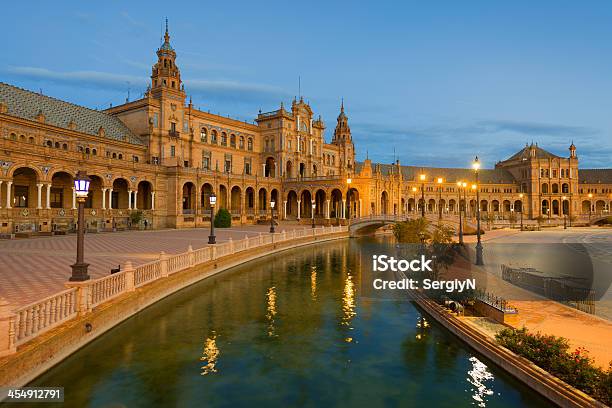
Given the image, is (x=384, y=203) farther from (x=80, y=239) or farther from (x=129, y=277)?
(x=80, y=239)

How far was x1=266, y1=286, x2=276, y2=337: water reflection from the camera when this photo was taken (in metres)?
13.2

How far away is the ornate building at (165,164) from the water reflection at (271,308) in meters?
22.1

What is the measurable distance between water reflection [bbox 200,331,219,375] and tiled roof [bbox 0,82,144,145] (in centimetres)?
3982

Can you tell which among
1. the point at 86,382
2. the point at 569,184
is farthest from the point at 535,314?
the point at 569,184

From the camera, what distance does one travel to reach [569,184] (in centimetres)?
10525

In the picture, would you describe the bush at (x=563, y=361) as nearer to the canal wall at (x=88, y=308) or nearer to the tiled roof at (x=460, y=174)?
the canal wall at (x=88, y=308)

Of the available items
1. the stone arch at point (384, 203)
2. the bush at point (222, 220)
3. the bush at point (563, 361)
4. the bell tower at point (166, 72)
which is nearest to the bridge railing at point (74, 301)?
Answer: the bush at point (563, 361)

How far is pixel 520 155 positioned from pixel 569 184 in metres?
15.8

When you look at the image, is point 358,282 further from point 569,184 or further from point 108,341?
point 569,184

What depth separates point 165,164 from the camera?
56344mm

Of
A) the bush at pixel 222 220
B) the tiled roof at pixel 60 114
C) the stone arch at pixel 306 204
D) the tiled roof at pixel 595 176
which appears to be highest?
the tiled roof at pixel 60 114

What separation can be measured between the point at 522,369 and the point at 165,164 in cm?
5402

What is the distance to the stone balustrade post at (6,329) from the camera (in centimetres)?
745

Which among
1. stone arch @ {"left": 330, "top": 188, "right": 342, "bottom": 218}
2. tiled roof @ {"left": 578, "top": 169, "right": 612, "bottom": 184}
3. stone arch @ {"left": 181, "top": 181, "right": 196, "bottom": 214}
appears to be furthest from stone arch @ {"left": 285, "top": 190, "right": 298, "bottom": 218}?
tiled roof @ {"left": 578, "top": 169, "right": 612, "bottom": 184}
